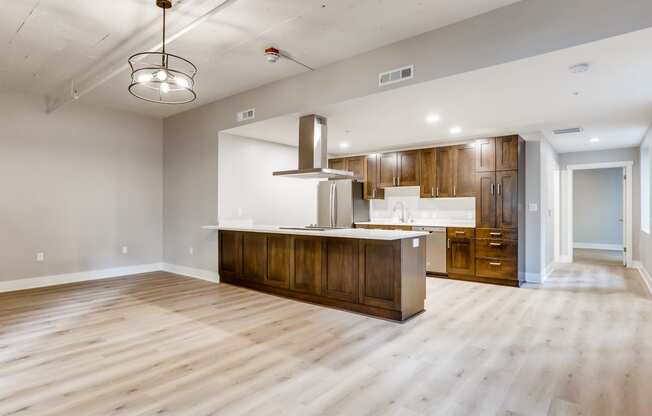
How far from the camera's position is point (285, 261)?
488 cm

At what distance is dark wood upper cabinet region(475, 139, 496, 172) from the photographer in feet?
19.4

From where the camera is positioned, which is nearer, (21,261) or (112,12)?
(112,12)

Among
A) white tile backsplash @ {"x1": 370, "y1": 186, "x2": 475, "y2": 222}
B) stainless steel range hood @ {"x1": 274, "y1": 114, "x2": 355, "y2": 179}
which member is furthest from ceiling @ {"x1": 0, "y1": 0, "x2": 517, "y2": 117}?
white tile backsplash @ {"x1": 370, "y1": 186, "x2": 475, "y2": 222}

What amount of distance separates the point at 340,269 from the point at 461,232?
2763 mm

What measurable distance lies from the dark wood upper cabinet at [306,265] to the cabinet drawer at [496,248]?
292cm

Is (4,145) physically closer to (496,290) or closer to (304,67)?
(304,67)

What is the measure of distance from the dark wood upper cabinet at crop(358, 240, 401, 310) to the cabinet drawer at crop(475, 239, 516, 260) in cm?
273

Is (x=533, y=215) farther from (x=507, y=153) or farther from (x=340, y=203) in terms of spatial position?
(x=340, y=203)

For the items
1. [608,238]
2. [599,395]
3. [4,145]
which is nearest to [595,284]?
[599,395]

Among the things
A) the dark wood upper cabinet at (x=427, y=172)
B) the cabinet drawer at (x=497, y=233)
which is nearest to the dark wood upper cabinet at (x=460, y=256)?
the cabinet drawer at (x=497, y=233)

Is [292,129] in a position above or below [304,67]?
below

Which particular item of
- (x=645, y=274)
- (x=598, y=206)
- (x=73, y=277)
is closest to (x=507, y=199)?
(x=645, y=274)

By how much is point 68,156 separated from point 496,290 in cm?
692

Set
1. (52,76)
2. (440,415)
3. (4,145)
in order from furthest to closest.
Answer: (4,145) → (52,76) → (440,415)
